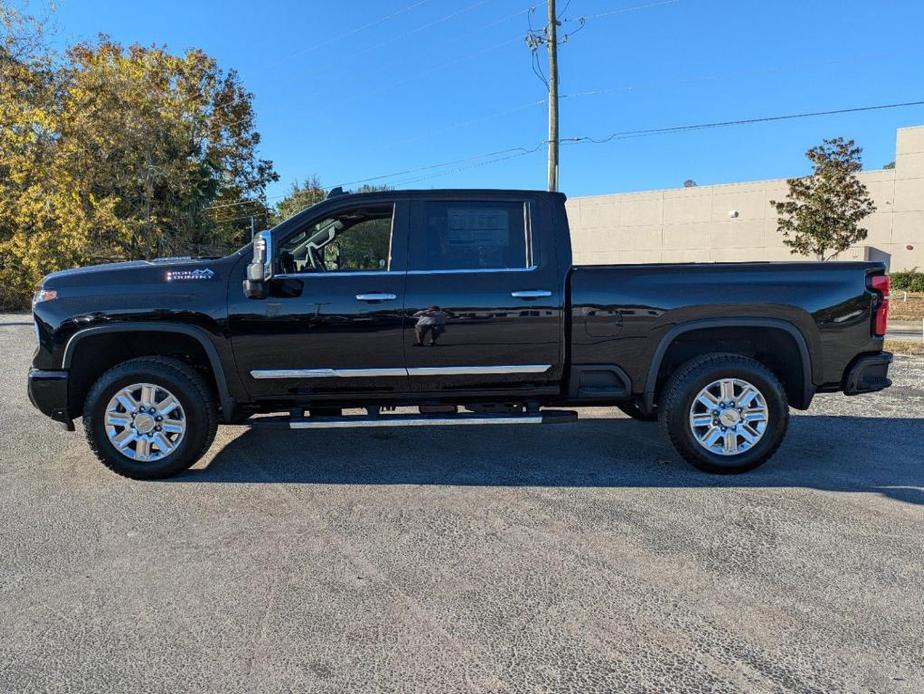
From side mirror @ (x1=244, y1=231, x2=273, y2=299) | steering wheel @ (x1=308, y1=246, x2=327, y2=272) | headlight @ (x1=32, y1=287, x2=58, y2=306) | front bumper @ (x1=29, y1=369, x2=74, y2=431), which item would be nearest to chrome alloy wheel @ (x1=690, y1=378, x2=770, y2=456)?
steering wheel @ (x1=308, y1=246, x2=327, y2=272)

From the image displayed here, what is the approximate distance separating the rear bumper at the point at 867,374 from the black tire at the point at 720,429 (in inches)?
19.5

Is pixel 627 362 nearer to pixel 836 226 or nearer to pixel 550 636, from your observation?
pixel 550 636

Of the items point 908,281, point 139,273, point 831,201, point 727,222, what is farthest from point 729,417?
point 727,222

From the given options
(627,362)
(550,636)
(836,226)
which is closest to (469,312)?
(627,362)

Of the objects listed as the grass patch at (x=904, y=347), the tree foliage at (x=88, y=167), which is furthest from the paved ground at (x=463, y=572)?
the tree foliage at (x=88, y=167)

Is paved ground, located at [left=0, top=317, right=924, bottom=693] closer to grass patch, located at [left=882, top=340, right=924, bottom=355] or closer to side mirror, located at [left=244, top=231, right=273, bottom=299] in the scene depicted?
side mirror, located at [left=244, top=231, right=273, bottom=299]

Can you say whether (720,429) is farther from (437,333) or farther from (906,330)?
(906,330)

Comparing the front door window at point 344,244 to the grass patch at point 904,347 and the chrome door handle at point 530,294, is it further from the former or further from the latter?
the grass patch at point 904,347

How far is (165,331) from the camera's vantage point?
15.0ft

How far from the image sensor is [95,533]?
3760mm

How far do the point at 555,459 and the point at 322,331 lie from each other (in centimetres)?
208

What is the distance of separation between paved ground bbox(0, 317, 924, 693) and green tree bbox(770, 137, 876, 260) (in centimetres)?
2137

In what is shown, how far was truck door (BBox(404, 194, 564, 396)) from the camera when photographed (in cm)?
459

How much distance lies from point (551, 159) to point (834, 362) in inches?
569
